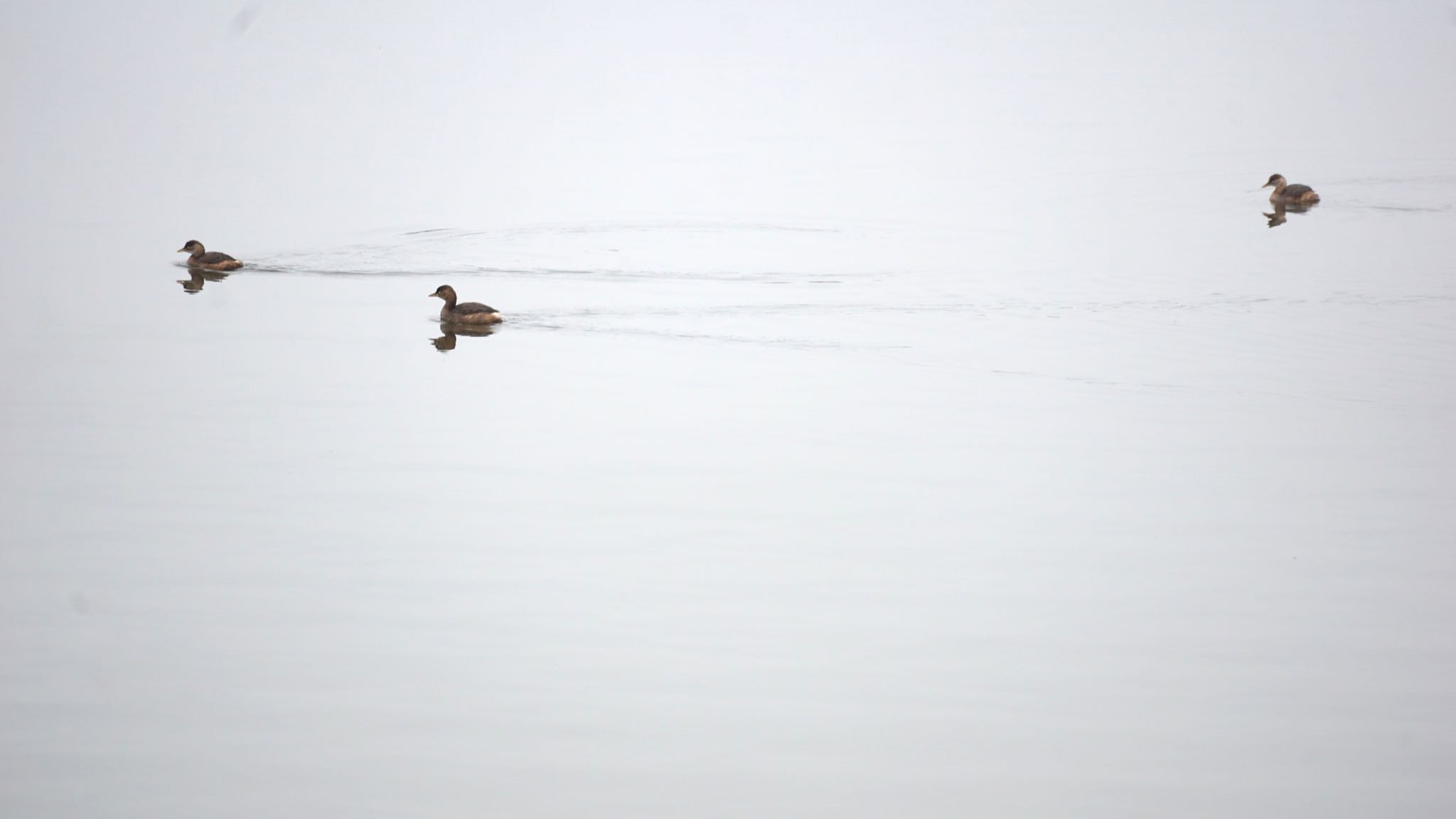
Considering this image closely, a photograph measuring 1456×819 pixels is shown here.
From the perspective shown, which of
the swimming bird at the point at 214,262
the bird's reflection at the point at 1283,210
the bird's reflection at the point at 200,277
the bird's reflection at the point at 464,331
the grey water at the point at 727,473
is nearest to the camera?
the grey water at the point at 727,473

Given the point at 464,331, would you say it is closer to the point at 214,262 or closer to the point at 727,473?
the point at 214,262

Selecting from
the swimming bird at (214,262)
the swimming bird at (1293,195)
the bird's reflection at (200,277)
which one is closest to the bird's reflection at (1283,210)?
the swimming bird at (1293,195)

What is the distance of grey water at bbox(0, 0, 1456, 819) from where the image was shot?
326 inches

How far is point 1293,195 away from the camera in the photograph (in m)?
21.5

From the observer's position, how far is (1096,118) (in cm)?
2797

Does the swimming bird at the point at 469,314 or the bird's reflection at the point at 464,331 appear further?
the swimming bird at the point at 469,314

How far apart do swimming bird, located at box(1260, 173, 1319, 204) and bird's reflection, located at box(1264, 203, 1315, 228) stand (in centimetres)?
4

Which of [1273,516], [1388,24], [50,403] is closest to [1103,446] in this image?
[1273,516]

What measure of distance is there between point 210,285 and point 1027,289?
24.3ft

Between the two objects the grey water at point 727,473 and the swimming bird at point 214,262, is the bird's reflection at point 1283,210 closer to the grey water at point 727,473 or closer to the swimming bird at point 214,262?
the grey water at point 727,473

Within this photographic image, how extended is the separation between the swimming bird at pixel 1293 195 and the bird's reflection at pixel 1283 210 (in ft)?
0.14

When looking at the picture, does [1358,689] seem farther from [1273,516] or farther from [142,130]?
[142,130]

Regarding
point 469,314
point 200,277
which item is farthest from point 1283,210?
point 200,277

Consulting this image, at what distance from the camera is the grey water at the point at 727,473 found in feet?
27.2
